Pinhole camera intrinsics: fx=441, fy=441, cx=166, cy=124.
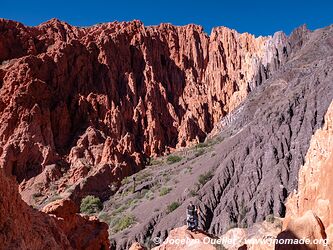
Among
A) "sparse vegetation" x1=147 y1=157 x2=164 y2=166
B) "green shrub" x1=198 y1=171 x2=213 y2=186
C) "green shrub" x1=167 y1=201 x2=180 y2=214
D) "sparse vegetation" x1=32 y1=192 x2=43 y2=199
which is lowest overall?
"green shrub" x1=167 y1=201 x2=180 y2=214

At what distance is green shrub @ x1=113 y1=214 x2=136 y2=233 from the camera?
4759 centimetres

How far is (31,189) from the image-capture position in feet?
198

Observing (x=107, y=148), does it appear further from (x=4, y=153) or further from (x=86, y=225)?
(x=86, y=225)

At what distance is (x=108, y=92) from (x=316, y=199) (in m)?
70.9

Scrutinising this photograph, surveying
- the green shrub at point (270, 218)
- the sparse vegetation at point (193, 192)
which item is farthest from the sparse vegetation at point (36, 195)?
the green shrub at point (270, 218)

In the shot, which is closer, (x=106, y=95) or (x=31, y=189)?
(x=31, y=189)

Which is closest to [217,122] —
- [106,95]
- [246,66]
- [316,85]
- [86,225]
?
[246,66]

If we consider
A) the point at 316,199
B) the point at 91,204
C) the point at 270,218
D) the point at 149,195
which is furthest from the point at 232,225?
the point at 316,199

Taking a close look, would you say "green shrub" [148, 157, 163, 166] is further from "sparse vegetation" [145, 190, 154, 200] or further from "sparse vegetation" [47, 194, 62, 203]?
"sparse vegetation" [47, 194, 62, 203]

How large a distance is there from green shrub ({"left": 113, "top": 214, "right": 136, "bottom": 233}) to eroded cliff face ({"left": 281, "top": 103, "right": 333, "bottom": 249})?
36.3 m

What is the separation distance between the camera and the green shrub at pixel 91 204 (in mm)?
54856

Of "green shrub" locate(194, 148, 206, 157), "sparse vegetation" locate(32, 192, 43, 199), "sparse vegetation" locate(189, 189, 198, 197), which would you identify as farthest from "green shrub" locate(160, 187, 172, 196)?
"sparse vegetation" locate(32, 192, 43, 199)

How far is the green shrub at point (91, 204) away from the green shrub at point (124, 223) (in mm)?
6551

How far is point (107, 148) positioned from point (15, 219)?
57.5 m
